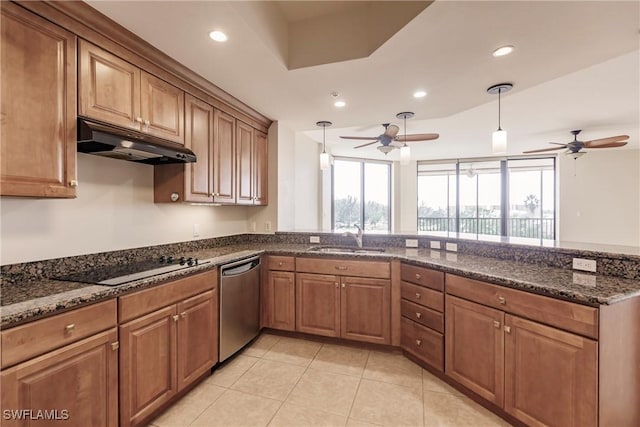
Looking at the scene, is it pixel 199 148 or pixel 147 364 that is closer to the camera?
pixel 147 364

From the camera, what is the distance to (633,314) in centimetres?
152

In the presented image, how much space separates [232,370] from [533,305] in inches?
88.6

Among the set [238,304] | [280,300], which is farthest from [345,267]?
[238,304]

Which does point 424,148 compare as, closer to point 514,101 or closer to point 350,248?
point 514,101

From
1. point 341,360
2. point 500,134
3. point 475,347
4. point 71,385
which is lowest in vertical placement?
point 341,360

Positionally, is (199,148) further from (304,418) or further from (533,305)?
(533,305)

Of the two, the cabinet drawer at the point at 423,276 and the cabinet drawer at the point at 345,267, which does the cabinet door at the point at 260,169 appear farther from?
the cabinet drawer at the point at 423,276

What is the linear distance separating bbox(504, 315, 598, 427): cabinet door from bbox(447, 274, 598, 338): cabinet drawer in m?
0.05

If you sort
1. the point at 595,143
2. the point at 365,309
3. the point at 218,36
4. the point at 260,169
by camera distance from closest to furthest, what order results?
1. the point at 218,36
2. the point at 365,309
3. the point at 260,169
4. the point at 595,143

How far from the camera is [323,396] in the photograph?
6.82ft

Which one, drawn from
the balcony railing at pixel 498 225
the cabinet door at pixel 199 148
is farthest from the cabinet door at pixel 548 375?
the balcony railing at pixel 498 225

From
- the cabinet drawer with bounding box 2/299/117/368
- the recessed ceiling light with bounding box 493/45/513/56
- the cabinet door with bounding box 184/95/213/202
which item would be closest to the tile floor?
the cabinet drawer with bounding box 2/299/117/368

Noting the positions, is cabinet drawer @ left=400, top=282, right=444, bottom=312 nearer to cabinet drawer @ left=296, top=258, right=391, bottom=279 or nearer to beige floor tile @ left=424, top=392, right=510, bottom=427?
cabinet drawer @ left=296, top=258, right=391, bottom=279

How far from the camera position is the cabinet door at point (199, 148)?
7.85 feet
